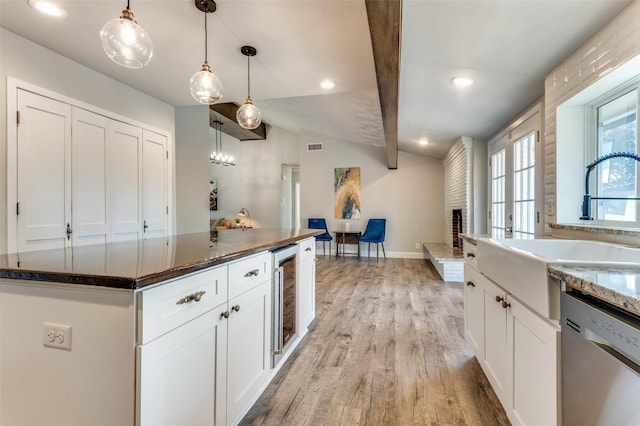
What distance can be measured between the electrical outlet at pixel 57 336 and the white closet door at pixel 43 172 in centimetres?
193

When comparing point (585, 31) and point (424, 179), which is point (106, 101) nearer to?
point (585, 31)

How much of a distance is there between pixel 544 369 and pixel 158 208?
12.6ft

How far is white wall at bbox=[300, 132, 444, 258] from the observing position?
6.80 m

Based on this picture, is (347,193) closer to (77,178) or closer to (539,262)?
(77,178)

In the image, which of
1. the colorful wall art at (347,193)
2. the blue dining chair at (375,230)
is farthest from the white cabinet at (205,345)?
the colorful wall art at (347,193)

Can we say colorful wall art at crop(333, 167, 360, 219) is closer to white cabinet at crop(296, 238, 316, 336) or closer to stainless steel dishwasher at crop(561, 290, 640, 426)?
white cabinet at crop(296, 238, 316, 336)

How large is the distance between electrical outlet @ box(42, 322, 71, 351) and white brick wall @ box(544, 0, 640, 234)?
8.32 feet

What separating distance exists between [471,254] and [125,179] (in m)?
3.37

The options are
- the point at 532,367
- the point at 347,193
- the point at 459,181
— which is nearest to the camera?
the point at 532,367

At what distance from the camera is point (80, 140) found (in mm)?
2744

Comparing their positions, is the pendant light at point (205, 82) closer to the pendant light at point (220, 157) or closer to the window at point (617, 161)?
the window at point (617, 161)

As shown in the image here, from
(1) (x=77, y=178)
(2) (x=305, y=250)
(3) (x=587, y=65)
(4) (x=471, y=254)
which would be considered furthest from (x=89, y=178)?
(3) (x=587, y=65)

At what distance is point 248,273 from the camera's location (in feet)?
5.07

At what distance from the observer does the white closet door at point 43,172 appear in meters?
2.33
